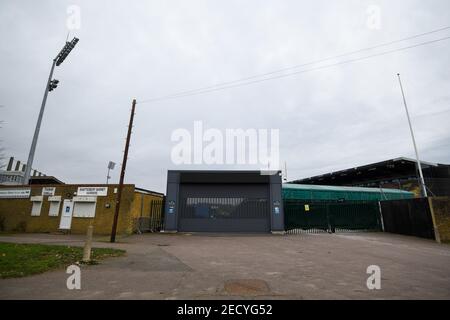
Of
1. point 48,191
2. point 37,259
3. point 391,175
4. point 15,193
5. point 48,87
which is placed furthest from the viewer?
point 391,175

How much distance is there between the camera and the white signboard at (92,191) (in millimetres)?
18266

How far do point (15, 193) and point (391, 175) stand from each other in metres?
45.5

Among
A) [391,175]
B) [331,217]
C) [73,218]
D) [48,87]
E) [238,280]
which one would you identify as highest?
[48,87]

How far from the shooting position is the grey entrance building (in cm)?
1881

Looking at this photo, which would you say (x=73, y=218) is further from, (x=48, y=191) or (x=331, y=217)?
(x=331, y=217)

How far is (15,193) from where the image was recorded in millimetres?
20344

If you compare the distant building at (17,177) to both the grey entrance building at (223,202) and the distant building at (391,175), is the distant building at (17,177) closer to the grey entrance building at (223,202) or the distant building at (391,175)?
the grey entrance building at (223,202)

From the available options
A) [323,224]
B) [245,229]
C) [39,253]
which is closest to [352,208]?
[323,224]

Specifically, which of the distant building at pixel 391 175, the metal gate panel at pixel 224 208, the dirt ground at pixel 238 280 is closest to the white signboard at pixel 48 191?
the metal gate panel at pixel 224 208

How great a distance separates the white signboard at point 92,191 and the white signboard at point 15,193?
5.21 m

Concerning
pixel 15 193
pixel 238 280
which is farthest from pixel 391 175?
pixel 15 193

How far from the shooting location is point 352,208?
20453 mm
